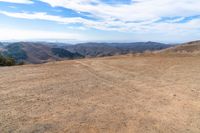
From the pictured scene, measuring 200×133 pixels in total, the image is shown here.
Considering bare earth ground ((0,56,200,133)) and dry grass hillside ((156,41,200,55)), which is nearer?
bare earth ground ((0,56,200,133))

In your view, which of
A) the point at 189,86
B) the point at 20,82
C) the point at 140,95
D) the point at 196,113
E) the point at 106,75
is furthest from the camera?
the point at 106,75

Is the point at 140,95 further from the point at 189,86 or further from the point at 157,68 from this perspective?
the point at 157,68

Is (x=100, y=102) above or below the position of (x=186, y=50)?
below

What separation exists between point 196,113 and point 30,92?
5600mm

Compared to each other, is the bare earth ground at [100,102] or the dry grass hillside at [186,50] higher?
the dry grass hillside at [186,50]

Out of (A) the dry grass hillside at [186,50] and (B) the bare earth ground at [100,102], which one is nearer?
(B) the bare earth ground at [100,102]

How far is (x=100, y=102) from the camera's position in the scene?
8.78m

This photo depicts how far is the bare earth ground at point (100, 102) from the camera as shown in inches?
261

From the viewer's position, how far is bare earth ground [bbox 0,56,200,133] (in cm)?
662

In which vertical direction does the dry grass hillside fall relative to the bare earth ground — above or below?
above

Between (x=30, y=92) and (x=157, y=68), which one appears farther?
(x=157, y=68)

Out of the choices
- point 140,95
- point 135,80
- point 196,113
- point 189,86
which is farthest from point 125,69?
point 196,113

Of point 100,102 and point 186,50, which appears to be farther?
point 186,50

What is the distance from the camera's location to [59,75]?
14.1 m
